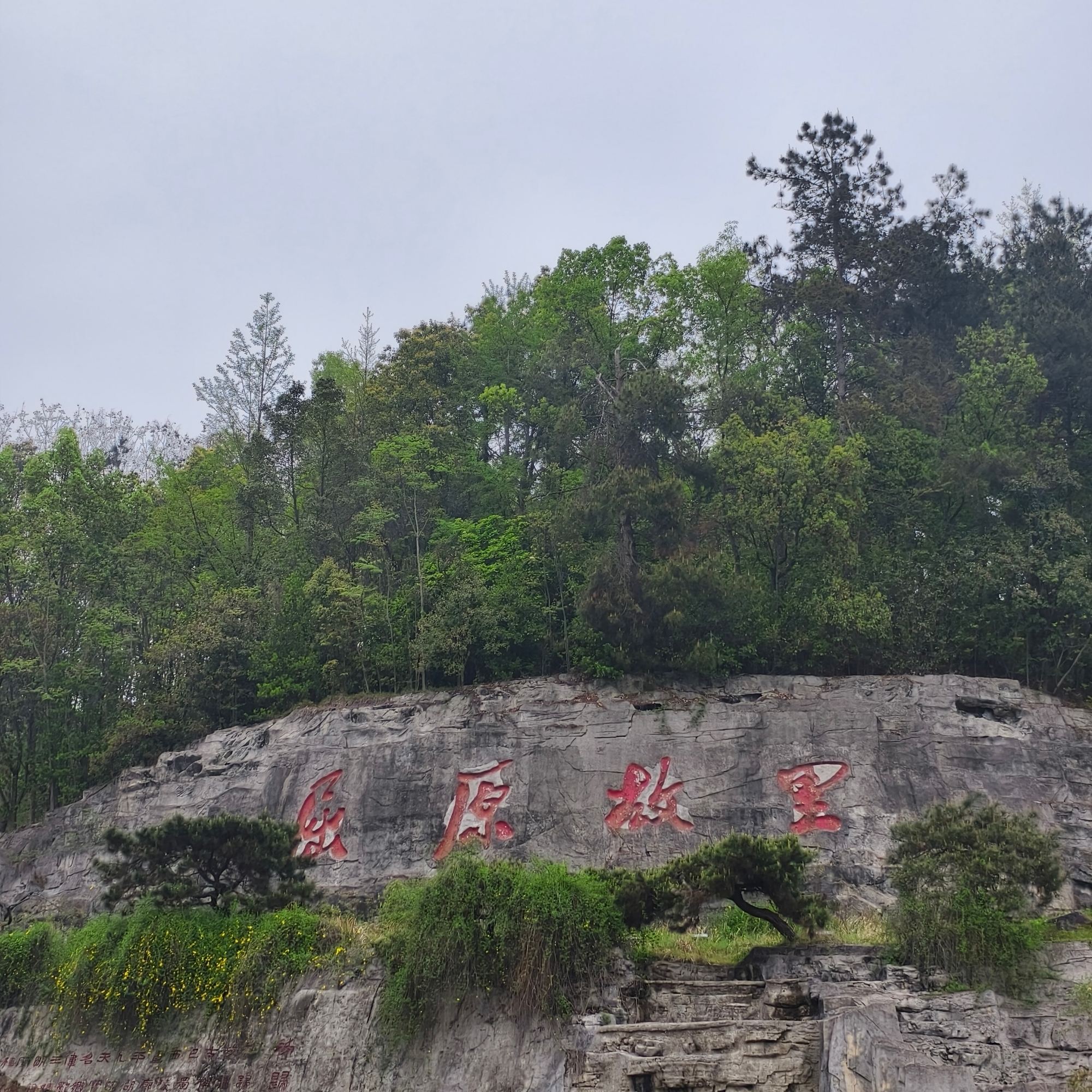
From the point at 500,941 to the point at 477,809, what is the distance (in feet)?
10.4

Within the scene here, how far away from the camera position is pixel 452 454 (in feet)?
54.2

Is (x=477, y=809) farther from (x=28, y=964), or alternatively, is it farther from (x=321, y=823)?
(x=28, y=964)

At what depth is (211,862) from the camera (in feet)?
35.6

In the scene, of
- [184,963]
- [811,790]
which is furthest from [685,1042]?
[184,963]

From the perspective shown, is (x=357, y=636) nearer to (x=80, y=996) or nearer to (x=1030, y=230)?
(x=80, y=996)

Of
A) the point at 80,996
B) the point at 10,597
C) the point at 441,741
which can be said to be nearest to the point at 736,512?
the point at 441,741

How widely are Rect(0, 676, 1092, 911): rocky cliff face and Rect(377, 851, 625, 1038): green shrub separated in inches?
90.3

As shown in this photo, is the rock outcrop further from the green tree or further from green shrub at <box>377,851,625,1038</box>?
the green tree

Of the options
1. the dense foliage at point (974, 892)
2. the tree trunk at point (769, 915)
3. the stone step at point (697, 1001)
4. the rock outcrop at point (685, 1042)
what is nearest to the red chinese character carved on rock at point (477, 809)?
the rock outcrop at point (685, 1042)

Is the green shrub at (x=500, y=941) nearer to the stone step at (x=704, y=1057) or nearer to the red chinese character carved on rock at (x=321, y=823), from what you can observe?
the stone step at (x=704, y=1057)

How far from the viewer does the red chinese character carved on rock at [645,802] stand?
1184 centimetres

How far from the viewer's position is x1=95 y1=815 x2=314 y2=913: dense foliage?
10680mm

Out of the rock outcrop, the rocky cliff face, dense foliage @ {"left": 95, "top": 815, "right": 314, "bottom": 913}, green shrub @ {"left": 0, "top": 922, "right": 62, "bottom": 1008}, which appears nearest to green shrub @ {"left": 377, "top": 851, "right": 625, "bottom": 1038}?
the rock outcrop

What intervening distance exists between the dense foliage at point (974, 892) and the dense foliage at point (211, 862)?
18.1 ft
